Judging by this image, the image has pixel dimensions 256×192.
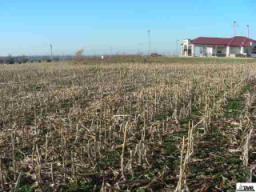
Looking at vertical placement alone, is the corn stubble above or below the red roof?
below

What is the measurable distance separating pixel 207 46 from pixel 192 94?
50.5 m

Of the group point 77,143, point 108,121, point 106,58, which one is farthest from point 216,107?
point 106,58

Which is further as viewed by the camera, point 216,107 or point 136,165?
point 216,107

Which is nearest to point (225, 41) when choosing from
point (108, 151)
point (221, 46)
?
point (221, 46)

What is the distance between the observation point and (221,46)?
55500 millimetres

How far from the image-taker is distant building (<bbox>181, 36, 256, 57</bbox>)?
53.3 metres

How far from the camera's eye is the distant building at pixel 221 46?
53.3 metres

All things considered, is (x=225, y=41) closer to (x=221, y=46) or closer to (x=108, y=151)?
(x=221, y=46)

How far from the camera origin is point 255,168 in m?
3.44

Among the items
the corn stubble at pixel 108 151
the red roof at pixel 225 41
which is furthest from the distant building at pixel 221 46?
the corn stubble at pixel 108 151

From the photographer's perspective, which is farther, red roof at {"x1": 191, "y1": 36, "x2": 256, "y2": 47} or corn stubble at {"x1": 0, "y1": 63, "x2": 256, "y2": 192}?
red roof at {"x1": 191, "y1": 36, "x2": 256, "y2": 47}

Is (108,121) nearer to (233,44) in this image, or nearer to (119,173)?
(119,173)

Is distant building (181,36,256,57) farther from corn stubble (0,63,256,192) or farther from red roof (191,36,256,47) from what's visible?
corn stubble (0,63,256,192)

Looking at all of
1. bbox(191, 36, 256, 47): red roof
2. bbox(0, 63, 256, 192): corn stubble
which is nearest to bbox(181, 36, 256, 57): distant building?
bbox(191, 36, 256, 47): red roof
